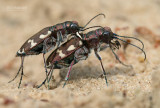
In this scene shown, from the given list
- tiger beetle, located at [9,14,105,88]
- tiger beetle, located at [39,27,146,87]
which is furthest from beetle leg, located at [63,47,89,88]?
tiger beetle, located at [9,14,105,88]

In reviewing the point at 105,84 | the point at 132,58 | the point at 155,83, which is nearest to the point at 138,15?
the point at 132,58

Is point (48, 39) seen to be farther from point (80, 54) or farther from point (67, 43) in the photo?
point (80, 54)

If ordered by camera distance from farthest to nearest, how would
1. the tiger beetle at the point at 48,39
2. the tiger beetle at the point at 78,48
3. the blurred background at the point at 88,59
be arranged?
the tiger beetle at the point at 48,39 → the tiger beetle at the point at 78,48 → the blurred background at the point at 88,59

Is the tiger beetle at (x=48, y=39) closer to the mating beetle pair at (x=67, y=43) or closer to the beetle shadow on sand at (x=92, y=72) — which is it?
the mating beetle pair at (x=67, y=43)

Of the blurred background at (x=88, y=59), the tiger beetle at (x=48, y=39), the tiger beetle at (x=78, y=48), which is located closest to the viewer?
the blurred background at (x=88, y=59)

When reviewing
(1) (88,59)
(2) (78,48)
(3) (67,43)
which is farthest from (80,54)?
(1) (88,59)

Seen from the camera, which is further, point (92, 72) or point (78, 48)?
point (92, 72)

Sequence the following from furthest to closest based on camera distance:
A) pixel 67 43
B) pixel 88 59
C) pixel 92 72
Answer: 1. pixel 88 59
2. pixel 92 72
3. pixel 67 43

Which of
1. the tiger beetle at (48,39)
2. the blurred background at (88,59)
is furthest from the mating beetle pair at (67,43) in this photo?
the blurred background at (88,59)

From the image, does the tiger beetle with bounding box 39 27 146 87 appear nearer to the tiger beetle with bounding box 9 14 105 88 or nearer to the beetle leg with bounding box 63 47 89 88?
the beetle leg with bounding box 63 47 89 88
